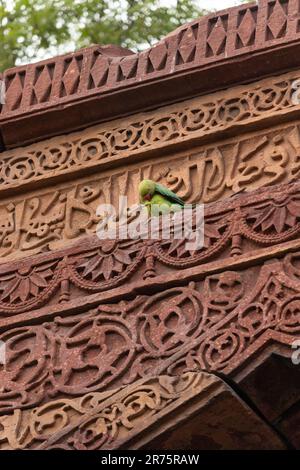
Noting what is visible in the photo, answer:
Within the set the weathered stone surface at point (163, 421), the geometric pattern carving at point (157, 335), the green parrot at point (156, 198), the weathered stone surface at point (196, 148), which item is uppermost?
the weathered stone surface at point (196, 148)

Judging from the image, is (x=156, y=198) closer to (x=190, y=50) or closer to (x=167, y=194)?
(x=167, y=194)

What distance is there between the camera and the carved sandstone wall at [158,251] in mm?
6551

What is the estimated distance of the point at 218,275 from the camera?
22.6 feet

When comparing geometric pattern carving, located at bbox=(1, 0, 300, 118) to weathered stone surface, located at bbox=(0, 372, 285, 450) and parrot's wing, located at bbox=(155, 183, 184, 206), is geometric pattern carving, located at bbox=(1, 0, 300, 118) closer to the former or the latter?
parrot's wing, located at bbox=(155, 183, 184, 206)

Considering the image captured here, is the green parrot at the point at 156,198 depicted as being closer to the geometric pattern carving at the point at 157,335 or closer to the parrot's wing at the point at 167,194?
the parrot's wing at the point at 167,194

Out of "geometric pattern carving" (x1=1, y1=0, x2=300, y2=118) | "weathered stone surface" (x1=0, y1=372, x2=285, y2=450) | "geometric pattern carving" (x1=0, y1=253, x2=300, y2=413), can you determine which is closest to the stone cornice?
"geometric pattern carving" (x1=1, y1=0, x2=300, y2=118)

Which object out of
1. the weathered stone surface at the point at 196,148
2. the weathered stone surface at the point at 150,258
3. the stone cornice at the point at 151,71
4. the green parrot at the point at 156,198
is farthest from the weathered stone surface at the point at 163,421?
the stone cornice at the point at 151,71

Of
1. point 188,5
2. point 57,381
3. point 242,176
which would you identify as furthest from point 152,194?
point 188,5

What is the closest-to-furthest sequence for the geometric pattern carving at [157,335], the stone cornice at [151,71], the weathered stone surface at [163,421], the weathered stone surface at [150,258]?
the weathered stone surface at [163,421] < the geometric pattern carving at [157,335] < the weathered stone surface at [150,258] < the stone cornice at [151,71]

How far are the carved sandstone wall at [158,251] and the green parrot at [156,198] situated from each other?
3.8 inches

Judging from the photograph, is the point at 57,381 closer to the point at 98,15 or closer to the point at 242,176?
the point at 242,176

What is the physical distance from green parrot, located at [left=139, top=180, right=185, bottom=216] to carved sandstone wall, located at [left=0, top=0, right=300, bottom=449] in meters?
0.10

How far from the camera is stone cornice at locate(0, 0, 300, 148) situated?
24.7 ft

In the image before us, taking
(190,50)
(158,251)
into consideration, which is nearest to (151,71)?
(190,50)
